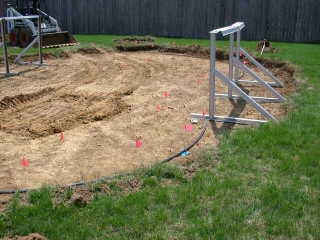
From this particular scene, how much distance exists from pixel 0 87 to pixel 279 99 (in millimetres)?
5979

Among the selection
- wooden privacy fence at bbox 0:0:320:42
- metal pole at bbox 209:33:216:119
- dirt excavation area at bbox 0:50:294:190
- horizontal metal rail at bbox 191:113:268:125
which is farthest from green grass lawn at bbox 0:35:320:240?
wooden privacy fence at bbox 0:0:320:42

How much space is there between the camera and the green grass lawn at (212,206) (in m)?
3.50

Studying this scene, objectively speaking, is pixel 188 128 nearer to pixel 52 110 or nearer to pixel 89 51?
pixel 52 110

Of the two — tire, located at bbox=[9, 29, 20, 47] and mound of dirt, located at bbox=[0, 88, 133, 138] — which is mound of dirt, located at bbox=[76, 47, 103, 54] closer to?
tire, located at bbox=[9, 29, 20, 47]

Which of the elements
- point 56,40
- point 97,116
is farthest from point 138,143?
point 56,40

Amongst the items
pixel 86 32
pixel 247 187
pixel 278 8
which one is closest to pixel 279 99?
pixel 247 187

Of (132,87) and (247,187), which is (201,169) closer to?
(247,187)

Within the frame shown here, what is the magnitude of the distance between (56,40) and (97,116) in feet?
31.6

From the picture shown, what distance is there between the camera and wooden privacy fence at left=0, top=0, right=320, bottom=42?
16.6m

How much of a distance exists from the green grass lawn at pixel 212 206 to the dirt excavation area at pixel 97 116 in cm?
66

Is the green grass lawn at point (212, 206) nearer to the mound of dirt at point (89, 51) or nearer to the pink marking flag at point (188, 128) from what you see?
the pink marking flag at point (188, 128)

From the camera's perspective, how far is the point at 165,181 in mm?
4520

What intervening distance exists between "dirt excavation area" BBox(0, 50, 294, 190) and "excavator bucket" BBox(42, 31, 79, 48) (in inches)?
142

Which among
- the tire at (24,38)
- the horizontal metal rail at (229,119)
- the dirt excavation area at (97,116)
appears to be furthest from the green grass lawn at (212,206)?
the tire at (24,38)
